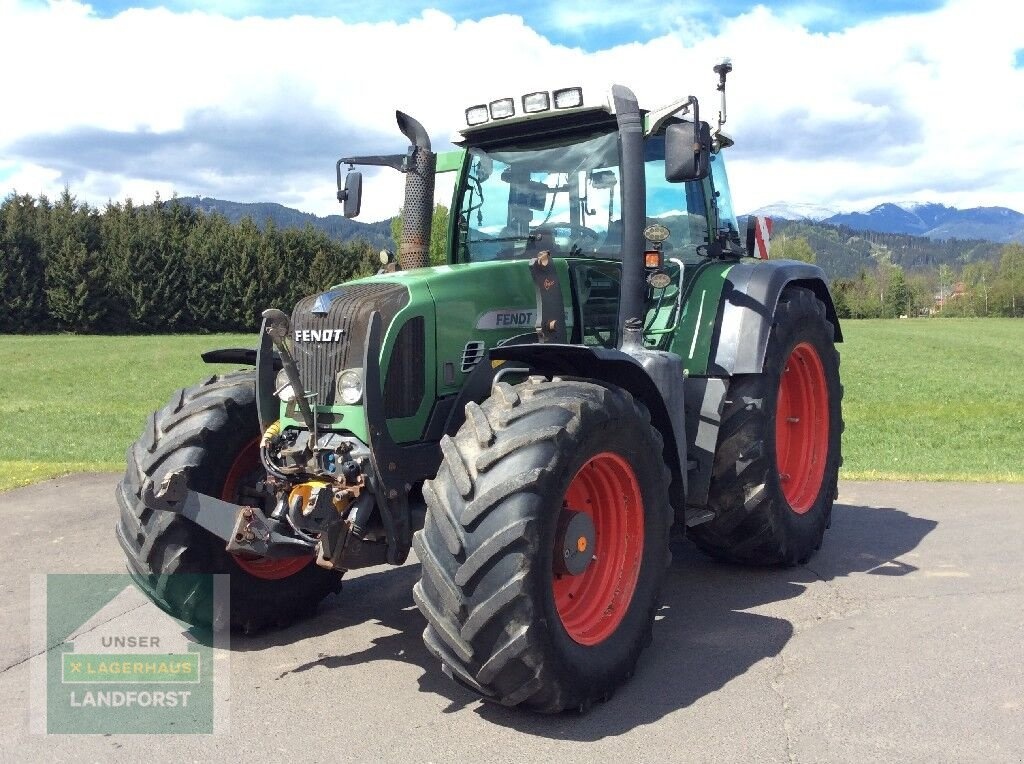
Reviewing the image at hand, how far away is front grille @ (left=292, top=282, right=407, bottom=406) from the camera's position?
14.3 ft

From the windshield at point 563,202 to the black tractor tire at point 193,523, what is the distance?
1746 millimetres

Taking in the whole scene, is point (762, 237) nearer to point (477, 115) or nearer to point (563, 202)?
point (563, 202)

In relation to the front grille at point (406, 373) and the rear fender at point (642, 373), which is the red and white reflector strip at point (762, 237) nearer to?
the rear fender at point (642, 373)

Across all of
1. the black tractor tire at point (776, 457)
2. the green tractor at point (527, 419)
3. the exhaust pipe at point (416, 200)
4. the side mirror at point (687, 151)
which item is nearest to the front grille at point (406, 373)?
the green tractor at point (527, 419)

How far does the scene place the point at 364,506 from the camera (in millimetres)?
4168

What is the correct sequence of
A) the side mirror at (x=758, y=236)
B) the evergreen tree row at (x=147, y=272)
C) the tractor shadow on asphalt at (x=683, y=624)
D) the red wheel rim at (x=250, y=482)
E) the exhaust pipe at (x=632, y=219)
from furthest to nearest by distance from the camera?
the evergreen tree row at (x=147, y=272)
the side mirror at (x=758, y=236)
the exhaust pipe at (x=632, y=219)
the red wheel rim at (x=250, y=482)
the tractor shadow on asphalt at (x=683, y=624)

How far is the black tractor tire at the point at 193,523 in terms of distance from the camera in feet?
15.0

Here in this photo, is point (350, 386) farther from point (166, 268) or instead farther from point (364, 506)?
point (166, 268)

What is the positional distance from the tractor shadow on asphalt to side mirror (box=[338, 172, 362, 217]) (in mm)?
2294

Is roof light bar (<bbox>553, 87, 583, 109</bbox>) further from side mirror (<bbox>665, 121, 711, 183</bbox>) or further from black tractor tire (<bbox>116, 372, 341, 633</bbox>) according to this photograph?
black tractor tire (<bbox>116, 372, 341, 633</bbox>)

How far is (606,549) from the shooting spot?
14.1 feet

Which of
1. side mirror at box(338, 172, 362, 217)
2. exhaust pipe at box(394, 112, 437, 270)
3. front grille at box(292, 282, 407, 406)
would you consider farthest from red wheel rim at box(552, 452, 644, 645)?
side mirror at box(338, 172, 362, 217)

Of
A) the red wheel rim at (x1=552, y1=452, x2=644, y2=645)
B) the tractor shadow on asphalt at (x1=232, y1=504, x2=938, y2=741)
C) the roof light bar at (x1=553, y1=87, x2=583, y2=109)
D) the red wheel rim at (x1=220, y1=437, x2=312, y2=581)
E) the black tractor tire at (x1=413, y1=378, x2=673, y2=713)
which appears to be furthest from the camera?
the roof light bar at (x1=553, y1=87, x2=583, y2=109)

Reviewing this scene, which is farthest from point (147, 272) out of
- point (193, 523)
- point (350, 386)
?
point (350, 386)
